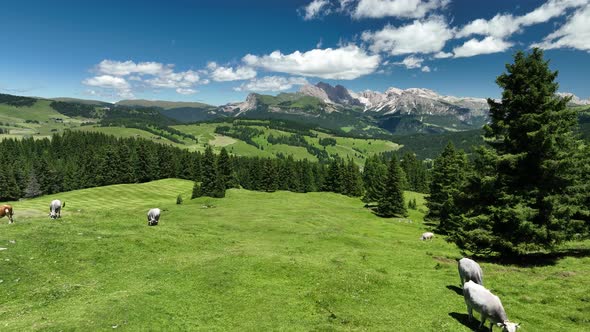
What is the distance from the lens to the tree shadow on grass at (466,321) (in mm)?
17569

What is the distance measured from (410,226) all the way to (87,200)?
95.0m

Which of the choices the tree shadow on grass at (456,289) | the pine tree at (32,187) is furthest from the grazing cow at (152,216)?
the pine tree at (32,187)

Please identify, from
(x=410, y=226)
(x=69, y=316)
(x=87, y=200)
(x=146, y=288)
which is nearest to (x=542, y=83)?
(x=146, y=288)

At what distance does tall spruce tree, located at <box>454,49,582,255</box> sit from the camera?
90.0 feet

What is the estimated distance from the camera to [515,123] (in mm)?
28797

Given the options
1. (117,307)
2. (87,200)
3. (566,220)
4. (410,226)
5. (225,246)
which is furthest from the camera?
(87,200)

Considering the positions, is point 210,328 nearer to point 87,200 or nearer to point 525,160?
point 525,160

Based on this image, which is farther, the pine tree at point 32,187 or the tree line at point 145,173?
the pine tree at point 32,187

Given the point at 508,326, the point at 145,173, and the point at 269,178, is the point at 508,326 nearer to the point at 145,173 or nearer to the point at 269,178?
the point at 269,178

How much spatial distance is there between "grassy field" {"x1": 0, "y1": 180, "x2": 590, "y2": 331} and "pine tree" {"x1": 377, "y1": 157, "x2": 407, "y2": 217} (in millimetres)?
49858

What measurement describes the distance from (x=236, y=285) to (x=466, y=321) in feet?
49.1

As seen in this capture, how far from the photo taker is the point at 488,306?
16.4m

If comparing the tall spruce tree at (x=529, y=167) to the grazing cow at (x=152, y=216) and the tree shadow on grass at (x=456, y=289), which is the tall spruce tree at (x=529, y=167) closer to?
the tree shadow on grass at (x=456, y=289)

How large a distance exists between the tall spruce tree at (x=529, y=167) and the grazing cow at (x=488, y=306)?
12637 millimetres
